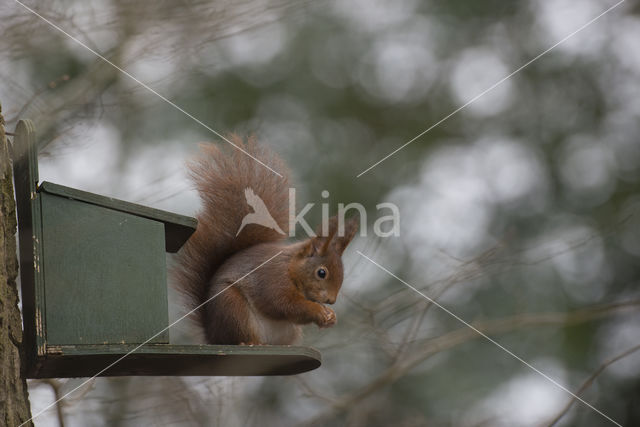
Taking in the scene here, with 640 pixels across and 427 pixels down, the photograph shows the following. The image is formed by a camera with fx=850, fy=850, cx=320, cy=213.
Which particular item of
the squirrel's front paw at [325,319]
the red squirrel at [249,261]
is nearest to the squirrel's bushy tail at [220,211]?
the red squirrel at [249,261]

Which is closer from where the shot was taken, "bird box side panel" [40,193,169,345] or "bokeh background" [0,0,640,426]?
"bird box side panel" [40,193,169,345]

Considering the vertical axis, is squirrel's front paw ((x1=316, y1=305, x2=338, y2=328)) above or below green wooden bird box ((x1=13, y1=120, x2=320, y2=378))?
below

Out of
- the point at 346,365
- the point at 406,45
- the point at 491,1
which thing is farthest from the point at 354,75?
the point at 346,365

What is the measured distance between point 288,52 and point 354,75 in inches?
16.7

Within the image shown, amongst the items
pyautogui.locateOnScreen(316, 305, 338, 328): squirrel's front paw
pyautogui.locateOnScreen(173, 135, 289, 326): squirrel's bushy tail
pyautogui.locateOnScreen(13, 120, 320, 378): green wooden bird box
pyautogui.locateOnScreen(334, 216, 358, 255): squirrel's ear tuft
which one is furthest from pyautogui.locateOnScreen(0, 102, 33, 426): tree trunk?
pyautogui.locateOnScreen(334, 216, 358, 255): squirrel's ear tuft

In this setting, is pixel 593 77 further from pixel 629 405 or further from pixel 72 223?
pixel 72 223

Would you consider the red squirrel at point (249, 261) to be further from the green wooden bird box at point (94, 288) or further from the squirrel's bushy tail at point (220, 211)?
the green wooden bird box at point (94, 288)

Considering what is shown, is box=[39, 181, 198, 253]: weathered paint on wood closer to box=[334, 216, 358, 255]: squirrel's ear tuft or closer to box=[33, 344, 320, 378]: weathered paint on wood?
box=[33, 344, 320, 378]: weathered paint on wood

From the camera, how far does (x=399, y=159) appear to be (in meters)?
4.79

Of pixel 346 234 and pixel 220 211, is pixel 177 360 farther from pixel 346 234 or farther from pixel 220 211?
pixel 346 234

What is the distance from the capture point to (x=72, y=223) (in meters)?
1.88

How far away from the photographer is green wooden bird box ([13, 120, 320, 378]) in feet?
5.89

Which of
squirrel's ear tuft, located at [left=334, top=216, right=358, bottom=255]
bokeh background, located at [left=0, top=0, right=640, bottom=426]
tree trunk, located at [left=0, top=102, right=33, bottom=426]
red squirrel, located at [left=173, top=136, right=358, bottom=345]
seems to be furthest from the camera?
bokeh background, located at [left=0, top=0, right=640, bottom=426]

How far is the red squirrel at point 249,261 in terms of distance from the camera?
7.57 ft
